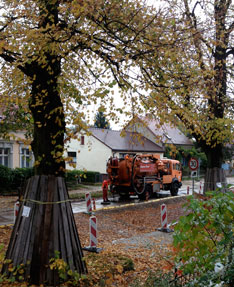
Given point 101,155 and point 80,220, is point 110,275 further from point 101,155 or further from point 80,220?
point 101,155

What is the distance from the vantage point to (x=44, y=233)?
553 cm

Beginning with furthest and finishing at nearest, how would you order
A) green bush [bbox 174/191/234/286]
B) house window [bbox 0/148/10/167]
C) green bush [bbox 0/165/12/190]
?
house window [bbox 0/148/10/167] < green bush [bbox 0/165/12/190] < green bush [bbox 174/191/234/286]

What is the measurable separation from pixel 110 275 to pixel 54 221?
149 cm

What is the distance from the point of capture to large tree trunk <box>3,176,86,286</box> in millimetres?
5414

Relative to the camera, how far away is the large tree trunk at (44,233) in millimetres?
5414

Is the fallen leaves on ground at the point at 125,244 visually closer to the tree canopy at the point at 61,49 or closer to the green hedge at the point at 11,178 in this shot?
the tree canopy at the point at 61,49

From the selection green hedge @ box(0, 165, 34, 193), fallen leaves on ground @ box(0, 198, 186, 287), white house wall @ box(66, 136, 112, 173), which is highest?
white house wall @ box(66, 136, 112, 173)

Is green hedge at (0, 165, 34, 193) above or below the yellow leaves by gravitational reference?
above

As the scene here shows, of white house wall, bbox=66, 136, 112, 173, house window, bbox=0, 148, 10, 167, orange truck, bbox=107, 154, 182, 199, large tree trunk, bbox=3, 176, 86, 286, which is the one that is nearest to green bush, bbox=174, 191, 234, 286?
large tree trunk, bbox=3, 176, 86, 286

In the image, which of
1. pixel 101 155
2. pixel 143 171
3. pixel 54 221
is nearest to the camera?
pixel 54 221

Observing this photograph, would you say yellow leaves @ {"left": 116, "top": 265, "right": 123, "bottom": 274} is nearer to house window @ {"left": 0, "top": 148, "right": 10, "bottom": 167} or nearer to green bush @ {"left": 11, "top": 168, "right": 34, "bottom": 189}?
green bush @ {"left": 11, "top": 168, "right": 34, "bottom": 189}

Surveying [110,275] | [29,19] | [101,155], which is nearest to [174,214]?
[110,275]

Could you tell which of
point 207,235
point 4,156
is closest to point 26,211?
point 207,235

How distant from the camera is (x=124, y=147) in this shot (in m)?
34.9
